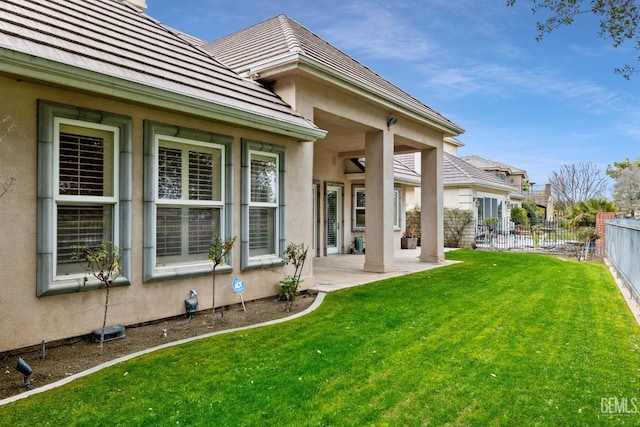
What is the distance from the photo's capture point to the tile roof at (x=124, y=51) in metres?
5.11

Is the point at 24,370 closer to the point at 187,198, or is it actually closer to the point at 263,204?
the point at 187,198

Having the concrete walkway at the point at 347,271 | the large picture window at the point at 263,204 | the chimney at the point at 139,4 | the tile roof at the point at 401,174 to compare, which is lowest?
the concrete walkway at the point at 347,271

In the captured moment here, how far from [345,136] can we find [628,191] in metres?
39.1

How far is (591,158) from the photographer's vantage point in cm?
4781

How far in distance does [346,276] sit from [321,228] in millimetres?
5140

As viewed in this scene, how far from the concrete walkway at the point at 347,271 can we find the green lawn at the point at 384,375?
2.37 m

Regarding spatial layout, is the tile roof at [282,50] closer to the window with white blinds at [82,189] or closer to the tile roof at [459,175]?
the window with white blinds at [82,189]

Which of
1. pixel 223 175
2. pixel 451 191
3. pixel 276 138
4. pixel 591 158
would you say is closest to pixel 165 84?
pixel 223 175

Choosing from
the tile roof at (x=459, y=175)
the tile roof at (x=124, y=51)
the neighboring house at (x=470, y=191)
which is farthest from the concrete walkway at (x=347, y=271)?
the tile roof at (x=459, y=175)

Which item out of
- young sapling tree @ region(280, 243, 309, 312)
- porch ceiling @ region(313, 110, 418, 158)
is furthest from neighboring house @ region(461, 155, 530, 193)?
young sapling tree @ region(280, 243, 309, 312)

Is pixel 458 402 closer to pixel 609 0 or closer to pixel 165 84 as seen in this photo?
pixel 609 0

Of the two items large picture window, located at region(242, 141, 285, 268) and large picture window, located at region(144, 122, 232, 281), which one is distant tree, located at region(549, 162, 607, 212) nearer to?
large picture window, located at region(242, 141, 285, 268)

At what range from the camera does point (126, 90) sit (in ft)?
17.9

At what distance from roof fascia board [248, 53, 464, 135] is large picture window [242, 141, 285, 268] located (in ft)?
6.10
